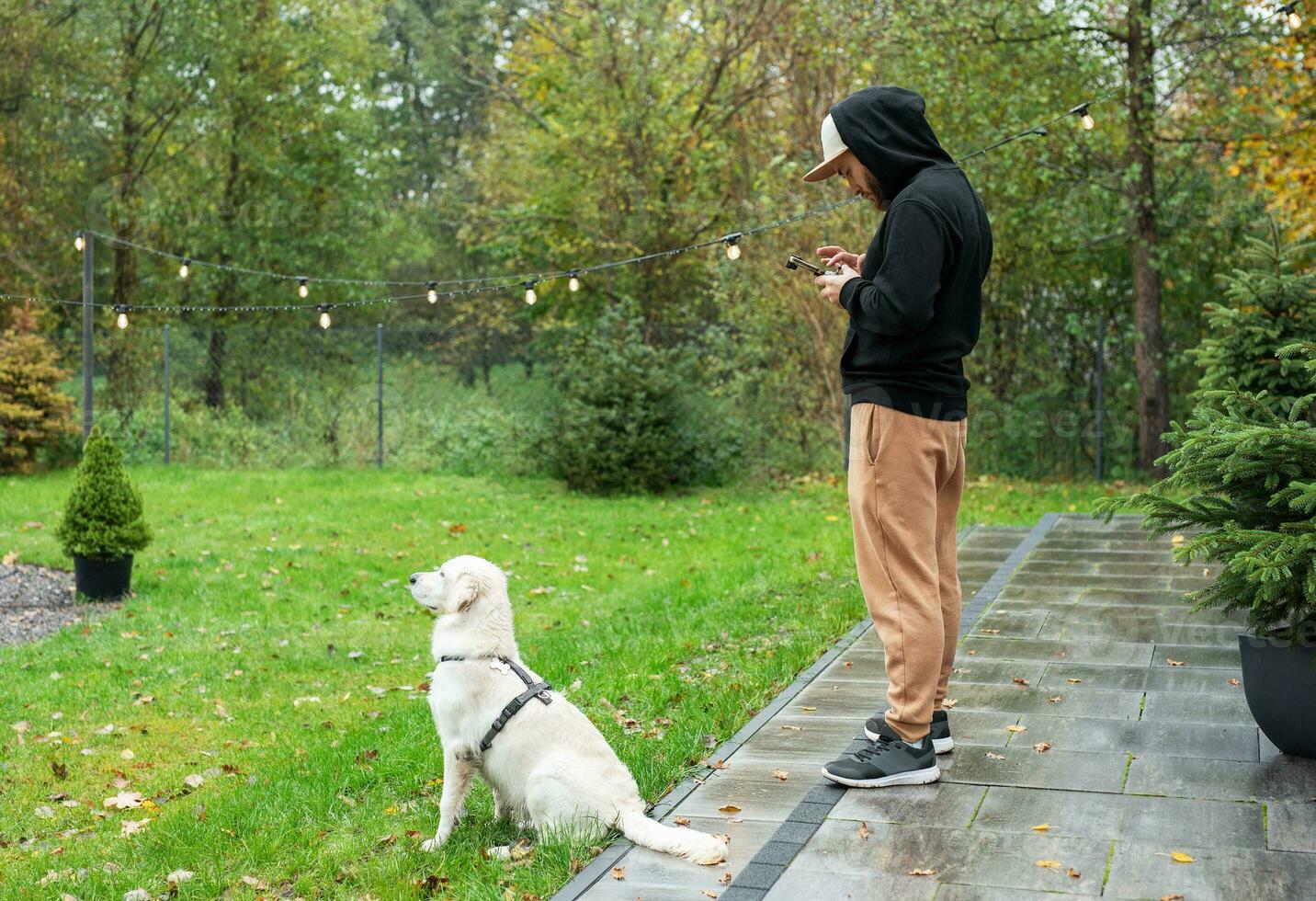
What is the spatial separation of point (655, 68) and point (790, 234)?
4401mm

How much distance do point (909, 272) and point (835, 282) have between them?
32 centimetres

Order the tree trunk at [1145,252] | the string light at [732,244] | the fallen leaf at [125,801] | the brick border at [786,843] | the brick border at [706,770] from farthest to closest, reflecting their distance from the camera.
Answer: the tree trunk at [1145,252]
the string light at [732,244]
the fallen leaf at [125,801]
the brick border at [706,770]
the brick border at [786,843]

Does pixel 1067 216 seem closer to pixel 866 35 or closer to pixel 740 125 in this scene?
pixel 866 35

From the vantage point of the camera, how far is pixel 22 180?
1803 centimetres

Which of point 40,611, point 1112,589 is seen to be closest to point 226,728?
point 40,611

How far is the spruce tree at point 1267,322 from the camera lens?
24.3 ft

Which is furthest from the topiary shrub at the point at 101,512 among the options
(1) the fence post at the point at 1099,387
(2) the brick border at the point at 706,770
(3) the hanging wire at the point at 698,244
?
(1) the fence post at the point at 1099,387

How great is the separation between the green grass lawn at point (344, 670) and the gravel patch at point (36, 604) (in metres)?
0.25

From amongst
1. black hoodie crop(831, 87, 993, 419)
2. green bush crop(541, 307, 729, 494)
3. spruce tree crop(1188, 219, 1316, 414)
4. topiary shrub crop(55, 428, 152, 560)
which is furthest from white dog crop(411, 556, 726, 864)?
green bush crop(541, 307, 729, 494)

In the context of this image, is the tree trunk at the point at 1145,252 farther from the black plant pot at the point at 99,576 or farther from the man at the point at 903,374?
the black plant pot at the point at 99,576

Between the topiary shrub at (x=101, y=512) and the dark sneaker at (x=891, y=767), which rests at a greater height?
the topiary shrub at (x=101, y=512)

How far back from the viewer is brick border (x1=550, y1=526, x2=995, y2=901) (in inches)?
130

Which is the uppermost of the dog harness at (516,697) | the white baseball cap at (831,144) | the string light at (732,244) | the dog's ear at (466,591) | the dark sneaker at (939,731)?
the string light at (732,244)

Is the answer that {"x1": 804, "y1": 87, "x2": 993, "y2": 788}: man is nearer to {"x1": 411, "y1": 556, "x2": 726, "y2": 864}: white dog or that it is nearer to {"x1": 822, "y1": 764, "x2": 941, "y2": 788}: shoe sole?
{"x1": 822, "y1": 764, "x2": 941, "y2": 788}: shoe sole
